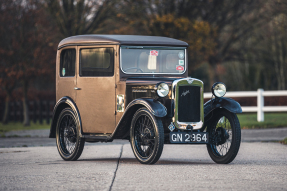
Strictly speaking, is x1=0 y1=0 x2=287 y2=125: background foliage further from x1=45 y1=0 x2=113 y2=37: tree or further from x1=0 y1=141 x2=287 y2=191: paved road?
x1=0 y1=141 x2=287 y2=191: paved road

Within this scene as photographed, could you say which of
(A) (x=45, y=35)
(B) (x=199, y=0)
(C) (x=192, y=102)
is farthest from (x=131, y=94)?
(B) (x=199, y=0)

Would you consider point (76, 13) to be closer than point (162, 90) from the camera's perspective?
No

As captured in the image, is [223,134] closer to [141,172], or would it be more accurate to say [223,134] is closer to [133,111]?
[133,111]

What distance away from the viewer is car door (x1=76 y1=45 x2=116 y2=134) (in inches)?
379

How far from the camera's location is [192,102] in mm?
8992

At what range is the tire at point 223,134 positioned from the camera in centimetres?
873

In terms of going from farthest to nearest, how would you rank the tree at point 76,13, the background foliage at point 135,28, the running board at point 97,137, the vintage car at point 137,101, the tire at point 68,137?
1. the tree at point 76,13
2. the background foliage at point 135,28
3. the tire at point 68,137
4. the running board at point 97,137
5. the vintage car at point 137,101

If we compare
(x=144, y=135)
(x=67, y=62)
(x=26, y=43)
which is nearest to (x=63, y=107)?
(x=67, y=62)

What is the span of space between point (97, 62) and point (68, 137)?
156 cm

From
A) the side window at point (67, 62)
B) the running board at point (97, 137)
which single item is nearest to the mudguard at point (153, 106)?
the running board at point (97, 137)

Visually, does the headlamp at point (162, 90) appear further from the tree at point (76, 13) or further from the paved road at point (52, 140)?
the tree at point (76, 13)

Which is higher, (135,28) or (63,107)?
(135,28)

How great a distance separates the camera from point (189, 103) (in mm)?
8969

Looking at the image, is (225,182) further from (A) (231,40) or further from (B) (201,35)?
(A) (231,40)
